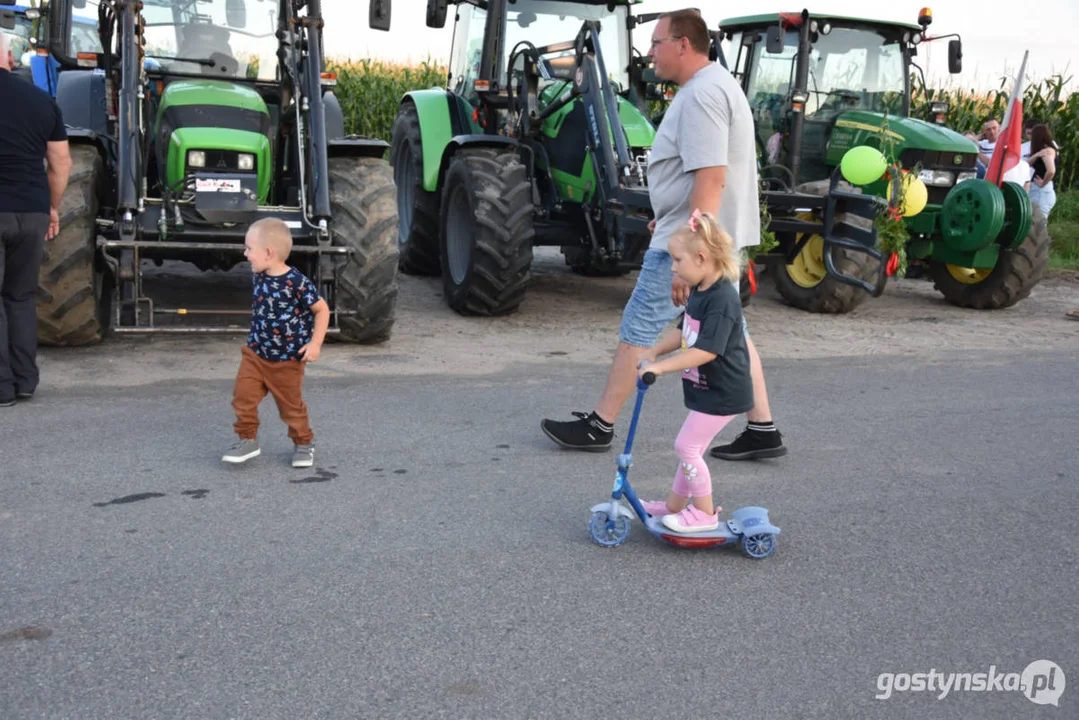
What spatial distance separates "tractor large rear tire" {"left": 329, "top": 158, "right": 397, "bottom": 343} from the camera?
738cm

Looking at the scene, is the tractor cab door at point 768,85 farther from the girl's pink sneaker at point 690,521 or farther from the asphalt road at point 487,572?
the girl's pink sneaker at point 690,521

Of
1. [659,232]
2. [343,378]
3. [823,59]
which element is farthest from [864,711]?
[823,59]

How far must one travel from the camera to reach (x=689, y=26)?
5051 mm

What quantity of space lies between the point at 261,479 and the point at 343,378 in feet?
6.57

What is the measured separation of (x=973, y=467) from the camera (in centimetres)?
558

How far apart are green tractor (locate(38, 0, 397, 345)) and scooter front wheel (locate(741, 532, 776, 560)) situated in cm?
338

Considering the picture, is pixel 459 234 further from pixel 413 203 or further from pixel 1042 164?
pixel 1042 164

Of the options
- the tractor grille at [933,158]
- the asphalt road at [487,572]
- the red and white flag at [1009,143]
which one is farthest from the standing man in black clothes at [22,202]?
the red and white flag at [1009,143]

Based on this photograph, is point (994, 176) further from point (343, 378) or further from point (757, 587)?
point (757, 587)

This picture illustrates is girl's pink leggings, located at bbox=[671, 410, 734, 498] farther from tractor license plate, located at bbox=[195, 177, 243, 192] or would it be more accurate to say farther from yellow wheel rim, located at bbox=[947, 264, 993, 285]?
yellow wheel rim, located at bbox=[947, 264, 993, 285]

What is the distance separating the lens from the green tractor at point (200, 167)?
22.8 feet

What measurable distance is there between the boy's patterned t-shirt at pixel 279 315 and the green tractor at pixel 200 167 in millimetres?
1631

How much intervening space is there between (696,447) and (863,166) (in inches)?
226

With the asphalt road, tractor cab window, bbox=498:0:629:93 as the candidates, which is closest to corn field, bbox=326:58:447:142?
tractor cab window, bbox=498:0:629:93
